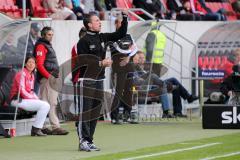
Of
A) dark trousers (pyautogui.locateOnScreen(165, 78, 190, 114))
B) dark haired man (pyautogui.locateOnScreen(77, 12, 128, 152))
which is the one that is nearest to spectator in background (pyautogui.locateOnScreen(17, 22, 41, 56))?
dark haired man (pyautogui.locateOnScreen(77, 12, 128, 152))

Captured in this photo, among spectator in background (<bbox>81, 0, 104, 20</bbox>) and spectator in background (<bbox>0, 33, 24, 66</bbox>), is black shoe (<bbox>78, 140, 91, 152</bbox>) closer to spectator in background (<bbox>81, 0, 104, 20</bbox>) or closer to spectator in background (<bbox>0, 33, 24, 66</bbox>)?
spectator in background (<bbox>0, 33, 24, 66</bbox>)

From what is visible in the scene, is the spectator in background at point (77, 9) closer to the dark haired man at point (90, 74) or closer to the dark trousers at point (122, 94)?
the dark trousers at point (122, 94)

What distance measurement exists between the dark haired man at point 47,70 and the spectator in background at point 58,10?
4043mm

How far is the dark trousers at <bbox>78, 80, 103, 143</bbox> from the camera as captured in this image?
14508mm

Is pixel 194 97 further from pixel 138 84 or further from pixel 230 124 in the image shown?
pixel 230 124

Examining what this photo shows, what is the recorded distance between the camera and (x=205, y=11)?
29859mm

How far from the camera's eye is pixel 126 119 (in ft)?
68.4

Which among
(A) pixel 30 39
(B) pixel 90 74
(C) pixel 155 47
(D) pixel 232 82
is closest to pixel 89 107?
(B) pixel 90 74

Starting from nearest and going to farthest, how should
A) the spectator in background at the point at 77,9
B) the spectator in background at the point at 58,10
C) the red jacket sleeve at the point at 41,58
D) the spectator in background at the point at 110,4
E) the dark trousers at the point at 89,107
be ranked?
the dark trousers at the point at 89,107 < the red jacket sleeve at the point at 41,58 < the spectator in background at the point at 58,10 < the spectator in background at the point at 77,9 < the spectator in background at the point at 110,4

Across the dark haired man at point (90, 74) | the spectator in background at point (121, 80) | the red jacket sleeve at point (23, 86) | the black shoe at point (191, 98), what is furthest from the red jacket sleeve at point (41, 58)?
the black shoe at point (191, 98)

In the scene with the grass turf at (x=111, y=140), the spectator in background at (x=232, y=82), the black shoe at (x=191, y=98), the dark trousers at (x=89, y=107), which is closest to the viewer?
the grass turf at (x=111, y=140)

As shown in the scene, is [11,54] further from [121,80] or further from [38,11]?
[38,11]

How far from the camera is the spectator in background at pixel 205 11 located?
28.4m

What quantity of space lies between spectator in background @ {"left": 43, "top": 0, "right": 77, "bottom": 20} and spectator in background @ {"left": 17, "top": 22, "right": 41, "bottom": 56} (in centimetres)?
236
